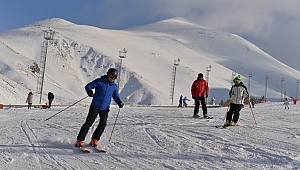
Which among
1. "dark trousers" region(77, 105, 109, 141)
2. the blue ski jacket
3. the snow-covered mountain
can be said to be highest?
the snow-covered mountain

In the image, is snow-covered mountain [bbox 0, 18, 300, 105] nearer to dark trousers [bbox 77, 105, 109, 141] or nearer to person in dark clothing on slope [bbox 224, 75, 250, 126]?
person in dark clothing on slope [bbox 224, 75, 250, 126]

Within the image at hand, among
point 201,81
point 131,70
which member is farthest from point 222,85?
point 201,81

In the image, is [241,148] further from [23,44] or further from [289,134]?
[23,44]

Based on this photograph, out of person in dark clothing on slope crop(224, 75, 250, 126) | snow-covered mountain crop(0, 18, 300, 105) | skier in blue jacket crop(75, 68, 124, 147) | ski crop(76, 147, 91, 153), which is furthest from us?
snow-covered mountain crop(0, 18, 300, 105)

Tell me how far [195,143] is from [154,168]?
2413 millimetres

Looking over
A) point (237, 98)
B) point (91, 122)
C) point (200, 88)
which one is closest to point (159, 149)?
point (91, 122)

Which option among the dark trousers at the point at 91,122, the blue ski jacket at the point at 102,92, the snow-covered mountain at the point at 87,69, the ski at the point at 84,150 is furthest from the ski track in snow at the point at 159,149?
the snow-covered mountain at the point at 87,69

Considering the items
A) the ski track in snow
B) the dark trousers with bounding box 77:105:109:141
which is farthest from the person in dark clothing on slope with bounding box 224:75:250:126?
the dark trousers with bounding box 77:105:109:141

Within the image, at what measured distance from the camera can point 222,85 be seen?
11706cm

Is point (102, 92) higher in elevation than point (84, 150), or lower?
higher

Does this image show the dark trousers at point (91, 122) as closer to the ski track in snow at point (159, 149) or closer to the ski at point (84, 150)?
the ski at point (84, 150)

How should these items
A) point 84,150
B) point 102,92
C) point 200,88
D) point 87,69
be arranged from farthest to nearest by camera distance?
point 87,69 → point 200,88 → point 102,92 → point 84,150

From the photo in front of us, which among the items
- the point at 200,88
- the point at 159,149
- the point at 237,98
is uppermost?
the point at 200,88

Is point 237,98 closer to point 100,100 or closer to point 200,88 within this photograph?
point 200,88
